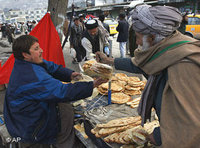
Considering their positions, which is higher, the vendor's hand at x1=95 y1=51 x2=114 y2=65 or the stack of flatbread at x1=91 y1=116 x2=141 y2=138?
the vendor's hand at x1=95 y1=51 x2=114 y2=65

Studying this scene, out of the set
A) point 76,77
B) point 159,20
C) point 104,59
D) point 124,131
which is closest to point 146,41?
point 159,20

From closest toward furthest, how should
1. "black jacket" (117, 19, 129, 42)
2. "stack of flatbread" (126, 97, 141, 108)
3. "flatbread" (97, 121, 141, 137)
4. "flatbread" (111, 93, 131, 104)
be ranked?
"flatbread" (97, 121, 141, 137) → "stack of flatbread" (126, 97, 141, 108) → "flatbread" (111, 93, 131, 104) → "black jacket" (117, 19, 129, 42)

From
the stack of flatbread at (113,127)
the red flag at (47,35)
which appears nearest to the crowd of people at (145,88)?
the stack of flatbread at (113,127)

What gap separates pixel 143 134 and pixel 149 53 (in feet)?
3.30

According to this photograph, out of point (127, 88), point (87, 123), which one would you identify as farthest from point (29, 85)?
point (127, 88)

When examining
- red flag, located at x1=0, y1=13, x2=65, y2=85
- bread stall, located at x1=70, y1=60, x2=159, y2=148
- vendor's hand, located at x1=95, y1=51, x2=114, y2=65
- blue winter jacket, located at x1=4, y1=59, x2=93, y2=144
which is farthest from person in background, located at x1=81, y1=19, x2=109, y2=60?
blue winter jacket, located at x1=4, y1=59, x2=93, y2=144

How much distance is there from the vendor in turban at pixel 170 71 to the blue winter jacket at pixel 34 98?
1.02 metres

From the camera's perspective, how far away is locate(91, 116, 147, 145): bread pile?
74.0 inches

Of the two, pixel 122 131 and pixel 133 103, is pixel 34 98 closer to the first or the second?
pixel 122 131

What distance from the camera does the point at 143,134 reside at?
185 cm

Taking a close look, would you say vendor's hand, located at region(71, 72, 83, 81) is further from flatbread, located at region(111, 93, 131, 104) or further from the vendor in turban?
the vendor in turban

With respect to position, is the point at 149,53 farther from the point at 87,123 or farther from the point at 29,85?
the point at 87,123

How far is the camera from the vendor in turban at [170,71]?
1043 millimetres

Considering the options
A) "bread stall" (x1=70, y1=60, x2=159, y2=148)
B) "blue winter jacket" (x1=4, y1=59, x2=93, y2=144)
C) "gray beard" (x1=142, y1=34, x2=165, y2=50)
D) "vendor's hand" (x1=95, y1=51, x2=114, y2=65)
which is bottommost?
"bread stall" (x1=70, y1=60, x2=159, y2=148)
